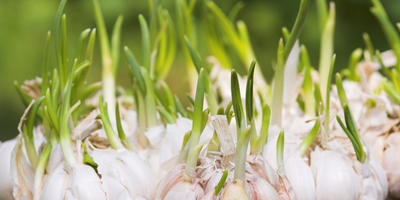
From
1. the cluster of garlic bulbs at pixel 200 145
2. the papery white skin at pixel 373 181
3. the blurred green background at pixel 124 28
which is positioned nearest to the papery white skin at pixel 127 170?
the cluster of garlic bulbs at pixel 200 145

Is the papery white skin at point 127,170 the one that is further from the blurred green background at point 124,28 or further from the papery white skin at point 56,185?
the blurred green background at point 124,28

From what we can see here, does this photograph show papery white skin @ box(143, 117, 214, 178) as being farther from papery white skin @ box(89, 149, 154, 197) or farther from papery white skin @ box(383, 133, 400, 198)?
papery white skin @ box(383, 133, 400, 198)

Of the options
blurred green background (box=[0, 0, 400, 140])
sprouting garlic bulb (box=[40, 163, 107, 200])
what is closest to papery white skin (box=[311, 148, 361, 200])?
sprouting garlic bulb (box=[40, 163, 107, 200])

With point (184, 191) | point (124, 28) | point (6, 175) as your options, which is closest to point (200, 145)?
point (184, 191)

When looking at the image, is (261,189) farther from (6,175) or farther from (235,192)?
(6,175)

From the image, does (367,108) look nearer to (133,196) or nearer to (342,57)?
(133,196)

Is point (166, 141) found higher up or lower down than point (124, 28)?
lower down

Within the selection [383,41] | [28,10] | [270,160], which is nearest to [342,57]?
[383,41]
